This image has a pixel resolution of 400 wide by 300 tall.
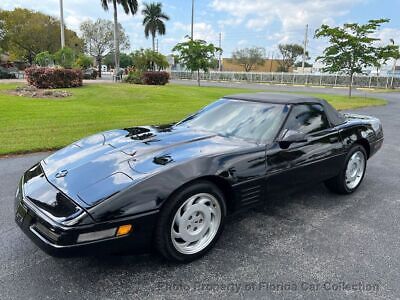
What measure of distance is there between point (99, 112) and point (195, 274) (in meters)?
9.28

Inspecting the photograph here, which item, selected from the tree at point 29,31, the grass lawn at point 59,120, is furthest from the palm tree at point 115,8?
the tree at point 29,31

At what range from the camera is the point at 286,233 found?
3.25 meters

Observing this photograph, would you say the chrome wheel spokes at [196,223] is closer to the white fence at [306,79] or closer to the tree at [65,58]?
the tree at [65,58]

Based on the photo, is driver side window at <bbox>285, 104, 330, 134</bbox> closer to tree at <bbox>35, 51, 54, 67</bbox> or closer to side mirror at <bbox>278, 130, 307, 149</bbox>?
side mirror at <bbox>278, 130, 307, 149</bbox>

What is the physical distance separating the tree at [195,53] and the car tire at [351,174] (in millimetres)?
23128

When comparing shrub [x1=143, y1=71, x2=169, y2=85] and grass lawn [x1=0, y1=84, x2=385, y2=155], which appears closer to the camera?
grass lawn [x1=0, y1=84, x2=385, y2=155]

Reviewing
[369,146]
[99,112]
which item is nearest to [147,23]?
[99,112]

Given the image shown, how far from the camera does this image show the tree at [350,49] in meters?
17.6

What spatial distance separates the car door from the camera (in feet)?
10.6

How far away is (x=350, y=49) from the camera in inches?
717

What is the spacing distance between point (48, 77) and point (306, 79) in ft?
111

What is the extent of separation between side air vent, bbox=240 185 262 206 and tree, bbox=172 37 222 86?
24.5 metres

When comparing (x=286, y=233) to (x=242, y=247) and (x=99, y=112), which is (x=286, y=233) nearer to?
(x=242, y=247)

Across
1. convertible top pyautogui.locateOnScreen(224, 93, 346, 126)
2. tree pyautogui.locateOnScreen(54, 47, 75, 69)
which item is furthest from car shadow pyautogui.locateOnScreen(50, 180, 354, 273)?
tree pyautogui.locateOnScreen(54, 47, 75, 69)
